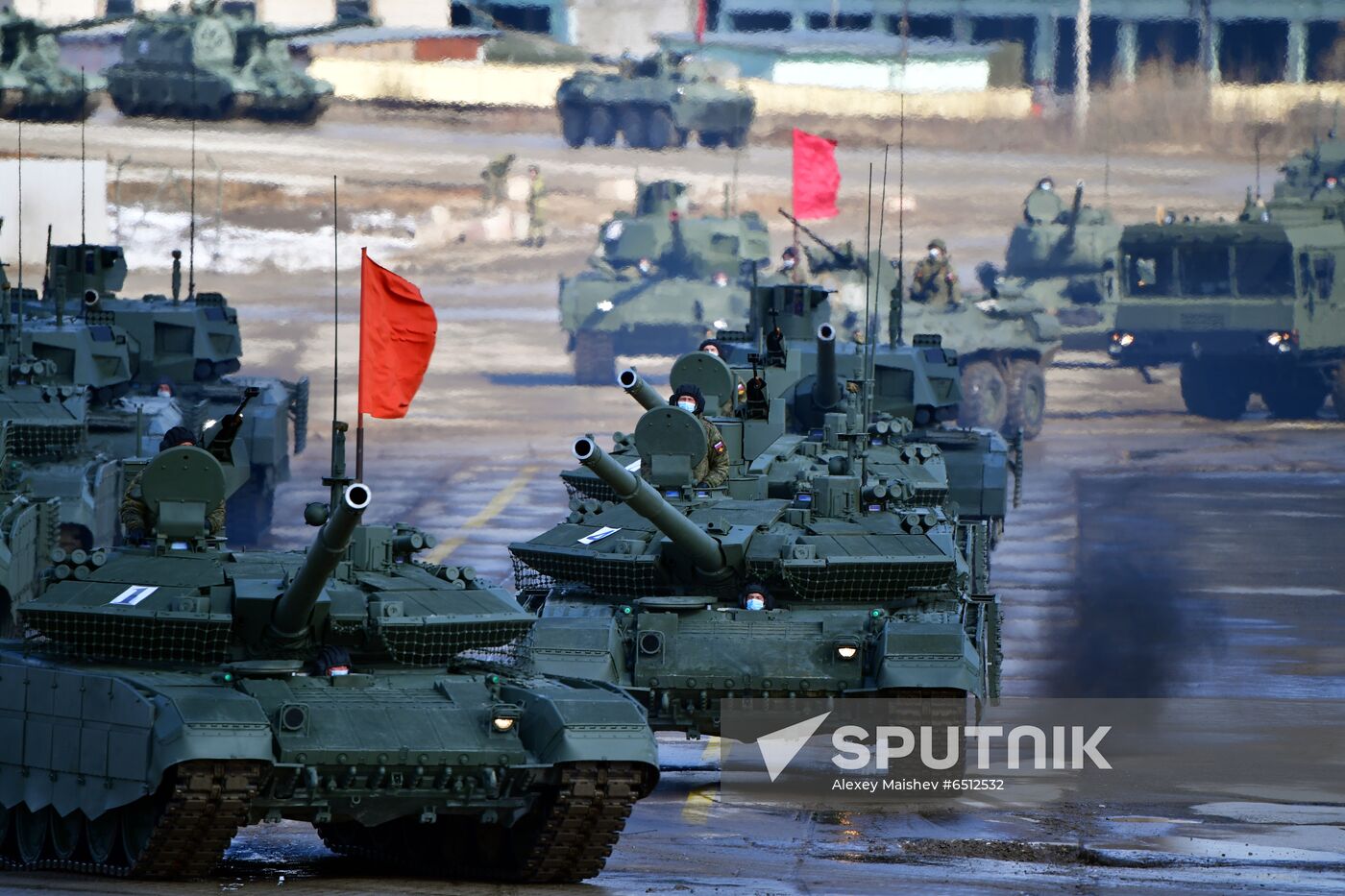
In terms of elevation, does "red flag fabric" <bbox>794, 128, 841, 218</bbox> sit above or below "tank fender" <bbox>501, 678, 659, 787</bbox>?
above

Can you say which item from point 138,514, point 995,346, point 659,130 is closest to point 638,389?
point 138,514

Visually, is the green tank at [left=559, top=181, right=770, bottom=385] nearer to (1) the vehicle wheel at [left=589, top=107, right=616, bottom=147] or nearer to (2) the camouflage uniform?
(1) the vehicle wheel at [left=589, top=107, right=616, bottom=147]

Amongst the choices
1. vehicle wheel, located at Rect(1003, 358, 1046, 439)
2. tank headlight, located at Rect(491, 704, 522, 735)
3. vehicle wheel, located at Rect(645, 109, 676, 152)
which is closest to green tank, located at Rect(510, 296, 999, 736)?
tank headlight, located at Rect(491, 704, 522, 735)

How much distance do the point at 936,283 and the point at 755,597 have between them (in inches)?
1064

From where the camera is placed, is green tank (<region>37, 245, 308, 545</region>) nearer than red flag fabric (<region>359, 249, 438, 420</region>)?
No

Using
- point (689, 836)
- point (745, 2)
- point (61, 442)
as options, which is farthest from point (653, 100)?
point (689, 836)

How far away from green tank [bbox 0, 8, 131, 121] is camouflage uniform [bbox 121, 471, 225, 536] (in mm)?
36457

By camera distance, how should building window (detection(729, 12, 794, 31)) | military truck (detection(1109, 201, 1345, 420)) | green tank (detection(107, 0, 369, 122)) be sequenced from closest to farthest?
military truck (detection(1109, 201, 1345, 420)) → green tank (detection(107, 0, 369, 122)) → building window (detection(729, 12, 794, 31))

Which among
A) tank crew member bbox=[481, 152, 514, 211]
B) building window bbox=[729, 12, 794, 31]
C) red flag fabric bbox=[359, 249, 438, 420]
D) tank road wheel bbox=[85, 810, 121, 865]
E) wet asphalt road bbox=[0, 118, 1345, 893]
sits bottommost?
wet asphalt road bbox=[0, 118, 1345, 893]

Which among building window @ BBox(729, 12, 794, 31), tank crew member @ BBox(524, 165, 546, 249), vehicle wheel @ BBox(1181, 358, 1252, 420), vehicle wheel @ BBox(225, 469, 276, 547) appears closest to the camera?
vehicle wheel @ BBox(225, 469, 276, 547)

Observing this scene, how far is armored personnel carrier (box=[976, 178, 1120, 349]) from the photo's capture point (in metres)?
56.9

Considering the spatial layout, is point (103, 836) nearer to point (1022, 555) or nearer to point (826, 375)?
point (826, 375)

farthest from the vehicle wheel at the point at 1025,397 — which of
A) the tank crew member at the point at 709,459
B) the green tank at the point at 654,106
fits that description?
the tank crew member at the point at 709,459

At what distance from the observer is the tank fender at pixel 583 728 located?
718 inches
